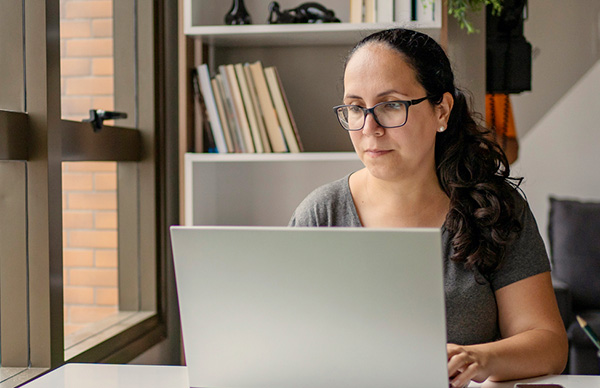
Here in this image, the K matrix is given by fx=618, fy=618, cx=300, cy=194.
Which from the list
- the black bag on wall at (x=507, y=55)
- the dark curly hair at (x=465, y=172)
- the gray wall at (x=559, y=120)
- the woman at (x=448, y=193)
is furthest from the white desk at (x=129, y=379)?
the gray wall at (x=559, y=120)

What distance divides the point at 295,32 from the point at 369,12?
25 cm

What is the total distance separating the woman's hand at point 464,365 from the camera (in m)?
0.94

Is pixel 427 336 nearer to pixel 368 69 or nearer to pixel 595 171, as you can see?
pixel 368 69

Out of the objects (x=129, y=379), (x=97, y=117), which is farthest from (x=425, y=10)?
(x=129, y=379)

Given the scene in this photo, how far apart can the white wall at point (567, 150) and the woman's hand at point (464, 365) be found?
9.03 ft

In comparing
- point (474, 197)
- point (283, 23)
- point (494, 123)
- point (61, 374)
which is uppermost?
point (283, 23)

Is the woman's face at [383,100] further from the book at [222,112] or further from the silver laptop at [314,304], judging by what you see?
the book at [222,112]

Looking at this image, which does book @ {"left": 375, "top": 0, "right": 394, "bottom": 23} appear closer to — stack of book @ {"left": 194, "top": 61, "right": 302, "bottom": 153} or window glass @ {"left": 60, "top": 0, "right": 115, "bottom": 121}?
stack of book @ {"left": 194, "top": 61, "right": 302, "bottom": 153}

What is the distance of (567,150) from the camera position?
140 inches

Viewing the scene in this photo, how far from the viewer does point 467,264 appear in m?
1.30

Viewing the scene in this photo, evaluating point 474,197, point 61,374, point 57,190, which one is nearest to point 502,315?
point 474,197

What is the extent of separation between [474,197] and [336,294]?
660 millimetres

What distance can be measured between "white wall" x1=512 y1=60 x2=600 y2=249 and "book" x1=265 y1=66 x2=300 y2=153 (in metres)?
1.95

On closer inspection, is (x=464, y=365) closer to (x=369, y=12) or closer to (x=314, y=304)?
(x=314, y=304)
